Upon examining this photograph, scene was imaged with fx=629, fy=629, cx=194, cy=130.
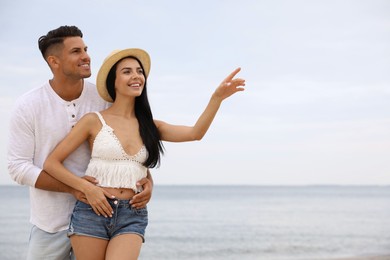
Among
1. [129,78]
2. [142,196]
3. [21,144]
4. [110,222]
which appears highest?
[129,78]

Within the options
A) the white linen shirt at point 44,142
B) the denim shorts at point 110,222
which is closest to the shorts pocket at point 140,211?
the denim shorts at point 110,222

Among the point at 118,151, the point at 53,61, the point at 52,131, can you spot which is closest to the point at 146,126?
the point at 118,151

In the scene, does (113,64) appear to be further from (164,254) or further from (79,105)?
(164,254)

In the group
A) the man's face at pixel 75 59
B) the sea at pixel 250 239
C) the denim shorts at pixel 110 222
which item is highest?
the man's face at pixel 75 59

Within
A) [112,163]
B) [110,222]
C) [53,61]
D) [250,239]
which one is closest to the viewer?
[110,222]

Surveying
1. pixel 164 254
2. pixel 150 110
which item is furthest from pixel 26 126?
pixel 164 254

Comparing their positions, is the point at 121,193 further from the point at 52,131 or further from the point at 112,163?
the point at 52,131

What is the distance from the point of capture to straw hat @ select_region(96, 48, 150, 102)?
3.40m

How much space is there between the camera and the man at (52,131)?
11.4ft

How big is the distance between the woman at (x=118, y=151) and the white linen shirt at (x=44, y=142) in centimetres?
14

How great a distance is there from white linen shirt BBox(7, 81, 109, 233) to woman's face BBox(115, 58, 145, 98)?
0.33 meters

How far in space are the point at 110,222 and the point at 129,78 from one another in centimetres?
77

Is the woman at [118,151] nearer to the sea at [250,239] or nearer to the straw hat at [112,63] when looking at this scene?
the straw hat at [112,63]

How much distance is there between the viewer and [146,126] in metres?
3.47
